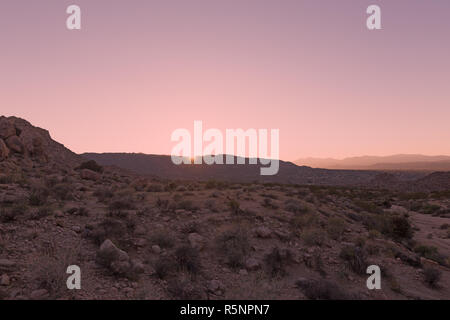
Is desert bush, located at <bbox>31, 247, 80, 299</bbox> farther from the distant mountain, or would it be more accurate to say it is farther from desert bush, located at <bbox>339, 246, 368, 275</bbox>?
the distant mountain

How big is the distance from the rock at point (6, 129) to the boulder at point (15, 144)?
0.78 m

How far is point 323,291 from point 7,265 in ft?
22.0

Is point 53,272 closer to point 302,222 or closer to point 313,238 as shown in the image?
point 313,238

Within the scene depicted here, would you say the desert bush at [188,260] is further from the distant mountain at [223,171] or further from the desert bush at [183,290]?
the distant mountain at [223,171]

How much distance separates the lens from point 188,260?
6.80 m

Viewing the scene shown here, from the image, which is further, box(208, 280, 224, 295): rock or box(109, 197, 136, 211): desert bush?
box(109, 197, 136, 211): desert bush

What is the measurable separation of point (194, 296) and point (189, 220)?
15.8 feet

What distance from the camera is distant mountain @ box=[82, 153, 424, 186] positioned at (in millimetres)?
82881

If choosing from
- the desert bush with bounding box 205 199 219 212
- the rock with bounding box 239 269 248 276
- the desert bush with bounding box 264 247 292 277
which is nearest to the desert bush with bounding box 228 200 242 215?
the desert bush with bounding box 205 199 219 212

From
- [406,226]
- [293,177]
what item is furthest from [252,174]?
[406,226]

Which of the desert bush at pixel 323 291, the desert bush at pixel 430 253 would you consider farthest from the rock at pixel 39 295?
the desert bush at pixel 430 253

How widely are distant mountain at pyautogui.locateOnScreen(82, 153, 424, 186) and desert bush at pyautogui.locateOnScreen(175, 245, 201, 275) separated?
2898 inches

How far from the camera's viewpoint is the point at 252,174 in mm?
92688
